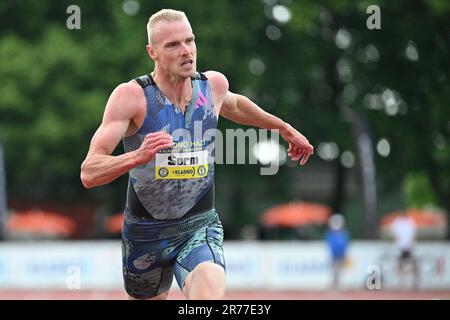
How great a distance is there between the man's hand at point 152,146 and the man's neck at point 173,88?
0.70 m

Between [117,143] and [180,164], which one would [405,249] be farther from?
[117,143]

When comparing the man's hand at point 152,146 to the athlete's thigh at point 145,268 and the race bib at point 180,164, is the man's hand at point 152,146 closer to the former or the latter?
the race bib at point 180,164

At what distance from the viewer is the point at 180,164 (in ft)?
21.5

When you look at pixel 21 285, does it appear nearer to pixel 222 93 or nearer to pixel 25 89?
pixel 25 89

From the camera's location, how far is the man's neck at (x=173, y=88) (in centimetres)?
660

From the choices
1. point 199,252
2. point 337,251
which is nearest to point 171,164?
point 199,252

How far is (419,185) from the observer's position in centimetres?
4600

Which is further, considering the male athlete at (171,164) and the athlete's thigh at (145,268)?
the athlete's thigh at (145,268)

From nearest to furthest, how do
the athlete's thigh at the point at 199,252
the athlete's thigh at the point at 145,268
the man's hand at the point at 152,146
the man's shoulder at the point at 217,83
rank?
1. the man's hand at the point at 152,146
2. the athlete's thigh at the point at 199,252
3. the athlete's thigh at the point at 145,268
4. the man's shoulder at the point at 217,83

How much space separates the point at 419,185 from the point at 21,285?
24.9 metres

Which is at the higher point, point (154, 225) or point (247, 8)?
point (247, 8)

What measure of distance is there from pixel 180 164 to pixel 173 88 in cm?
47

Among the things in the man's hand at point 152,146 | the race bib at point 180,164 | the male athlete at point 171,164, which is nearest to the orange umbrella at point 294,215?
the male athlete at point 171,164
